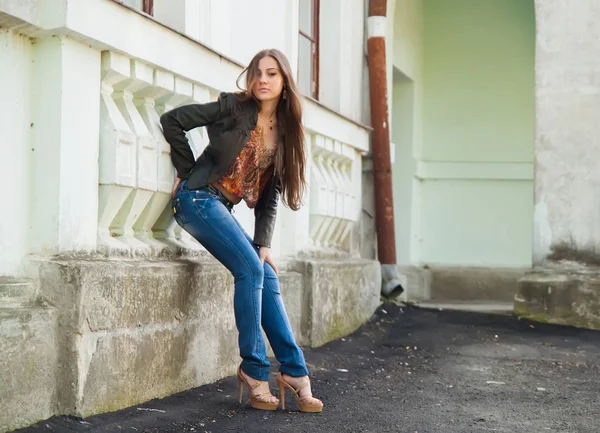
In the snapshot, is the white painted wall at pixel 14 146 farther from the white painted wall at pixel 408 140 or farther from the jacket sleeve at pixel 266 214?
the white painted wall at pixel 408 140

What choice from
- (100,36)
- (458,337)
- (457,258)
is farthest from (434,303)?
(100,36)

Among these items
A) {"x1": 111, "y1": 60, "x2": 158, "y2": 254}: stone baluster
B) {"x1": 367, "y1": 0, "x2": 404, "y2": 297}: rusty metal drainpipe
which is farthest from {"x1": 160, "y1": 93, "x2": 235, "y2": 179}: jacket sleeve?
{"x1": 367, "y1": 0, "x2": 404, "y2": 297}: rusty metal drainpipe

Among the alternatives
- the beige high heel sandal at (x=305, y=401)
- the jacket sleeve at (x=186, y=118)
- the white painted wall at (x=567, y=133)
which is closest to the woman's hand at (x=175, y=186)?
the jacket sleeve at (x=186, y=118)

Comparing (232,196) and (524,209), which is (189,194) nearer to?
(232,196)

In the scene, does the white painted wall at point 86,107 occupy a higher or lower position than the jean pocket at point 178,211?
higher

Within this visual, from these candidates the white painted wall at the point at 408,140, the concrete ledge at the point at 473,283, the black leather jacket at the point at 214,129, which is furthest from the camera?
the concrete ledge at the point at 473,283

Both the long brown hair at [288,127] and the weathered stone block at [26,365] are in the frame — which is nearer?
the weathered stone block at [26,365]

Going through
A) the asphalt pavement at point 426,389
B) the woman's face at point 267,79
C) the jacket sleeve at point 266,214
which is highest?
the woman's face at point 267,79

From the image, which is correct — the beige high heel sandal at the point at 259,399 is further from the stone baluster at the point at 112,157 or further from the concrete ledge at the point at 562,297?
the concrete ledge at the point at 562,297

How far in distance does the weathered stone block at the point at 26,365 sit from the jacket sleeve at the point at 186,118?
1.12m

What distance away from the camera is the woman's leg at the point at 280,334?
4.63m

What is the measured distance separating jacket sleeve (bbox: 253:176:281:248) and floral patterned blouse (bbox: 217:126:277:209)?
0.07 metres

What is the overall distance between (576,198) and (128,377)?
17.9 feet

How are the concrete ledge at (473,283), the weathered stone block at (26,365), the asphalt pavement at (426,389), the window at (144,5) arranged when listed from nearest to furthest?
the weathered stone block at (26,365), the asphalt pavement at (426,389), the window at (144,5), the concrete ledge at (473,283)
